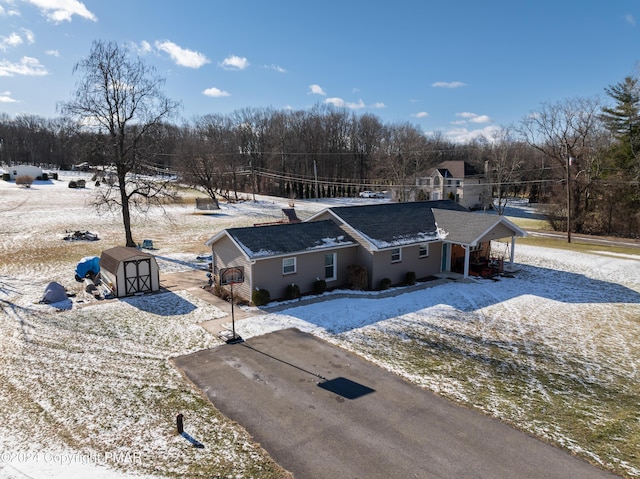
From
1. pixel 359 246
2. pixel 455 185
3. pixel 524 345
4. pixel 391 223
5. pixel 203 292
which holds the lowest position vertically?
pixel 524 345

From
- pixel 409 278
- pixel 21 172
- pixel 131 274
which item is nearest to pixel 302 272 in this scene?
pixel 409 278

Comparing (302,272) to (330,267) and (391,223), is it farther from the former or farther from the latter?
(391,223)

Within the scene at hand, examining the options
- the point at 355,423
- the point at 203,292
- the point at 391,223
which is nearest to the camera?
the point at 355,423

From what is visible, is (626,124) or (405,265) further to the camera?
(626,124)

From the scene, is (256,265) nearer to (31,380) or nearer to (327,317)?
(327,317)

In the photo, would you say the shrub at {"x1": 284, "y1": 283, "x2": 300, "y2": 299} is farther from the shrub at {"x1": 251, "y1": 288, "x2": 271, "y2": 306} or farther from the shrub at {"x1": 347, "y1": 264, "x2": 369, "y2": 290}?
the shrub at {"x1": 347, "y1": 264, "x2": 369, "y2": 290}

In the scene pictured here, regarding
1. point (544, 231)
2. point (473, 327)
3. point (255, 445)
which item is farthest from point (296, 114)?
A: point (255, 445)

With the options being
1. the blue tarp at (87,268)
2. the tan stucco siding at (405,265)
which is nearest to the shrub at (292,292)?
the tan stucco siding at (405,265)
